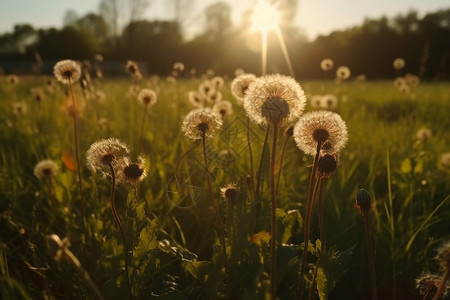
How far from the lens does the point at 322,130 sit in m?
1.11

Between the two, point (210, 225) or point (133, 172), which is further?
point (210, 225)

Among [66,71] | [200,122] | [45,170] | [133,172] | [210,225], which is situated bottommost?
[210,225]

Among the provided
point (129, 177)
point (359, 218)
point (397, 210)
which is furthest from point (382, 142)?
point (129, 177)

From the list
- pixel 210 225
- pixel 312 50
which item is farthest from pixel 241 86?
pixel 312 50

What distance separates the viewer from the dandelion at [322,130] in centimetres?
112

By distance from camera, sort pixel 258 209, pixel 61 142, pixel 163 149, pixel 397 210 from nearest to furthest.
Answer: pixel 258 209
pixel 397 210
pixel 163 149
pixel 61 142

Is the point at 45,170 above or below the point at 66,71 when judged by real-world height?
below

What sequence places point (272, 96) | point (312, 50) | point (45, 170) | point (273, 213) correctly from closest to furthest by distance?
point (273, 213), point (272, 96), point (45, 170), point (312, 50)

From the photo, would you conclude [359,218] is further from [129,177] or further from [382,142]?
[382,142]

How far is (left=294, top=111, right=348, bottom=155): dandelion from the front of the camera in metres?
1.12

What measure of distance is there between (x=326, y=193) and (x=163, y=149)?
1.14 meters

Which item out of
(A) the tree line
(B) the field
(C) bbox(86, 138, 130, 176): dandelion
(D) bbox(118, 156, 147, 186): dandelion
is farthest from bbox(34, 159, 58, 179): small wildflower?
(A) the tree line

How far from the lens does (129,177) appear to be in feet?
4.07

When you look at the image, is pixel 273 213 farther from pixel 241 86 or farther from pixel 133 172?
pixel 241 86
